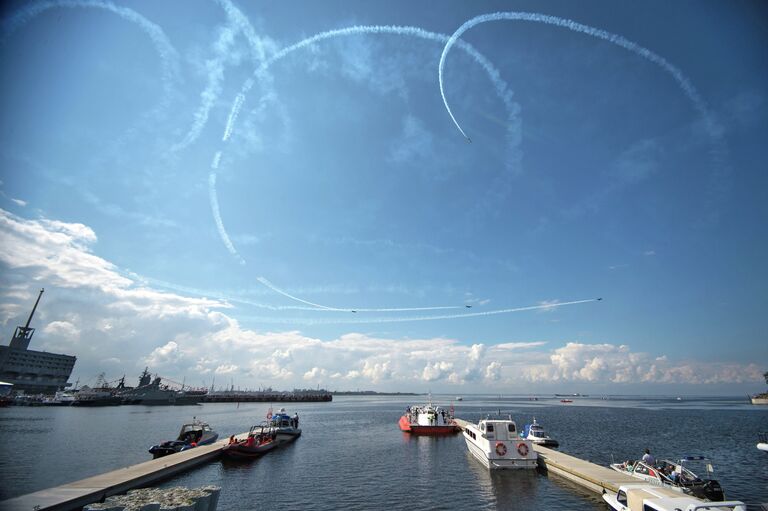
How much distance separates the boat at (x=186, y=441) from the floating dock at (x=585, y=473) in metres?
44.8

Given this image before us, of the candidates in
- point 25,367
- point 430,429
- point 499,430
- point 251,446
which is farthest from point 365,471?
point 25,367

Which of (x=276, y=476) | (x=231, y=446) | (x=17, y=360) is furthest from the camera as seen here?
(x=17, y=360)

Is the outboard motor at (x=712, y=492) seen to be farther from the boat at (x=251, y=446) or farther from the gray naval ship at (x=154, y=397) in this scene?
the gray naval ship at (x=154, y=397)

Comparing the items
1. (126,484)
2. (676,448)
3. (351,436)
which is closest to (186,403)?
(351,436)

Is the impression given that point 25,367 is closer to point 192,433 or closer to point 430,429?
point 192,433

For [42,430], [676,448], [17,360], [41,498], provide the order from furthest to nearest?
[17,360] < [42,430] < [676,448] < [41,498]

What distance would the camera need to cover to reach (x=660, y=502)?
17.7 metres

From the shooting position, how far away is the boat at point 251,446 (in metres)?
44.3

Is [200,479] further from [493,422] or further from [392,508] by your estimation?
[493,422]

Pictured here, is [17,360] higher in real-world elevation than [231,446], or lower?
higher

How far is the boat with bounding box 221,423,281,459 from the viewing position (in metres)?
44.3

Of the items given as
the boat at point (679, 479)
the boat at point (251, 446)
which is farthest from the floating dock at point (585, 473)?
the boat at point (251, 446)

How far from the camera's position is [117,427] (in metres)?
77.9

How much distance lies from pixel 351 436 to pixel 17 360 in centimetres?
22189
